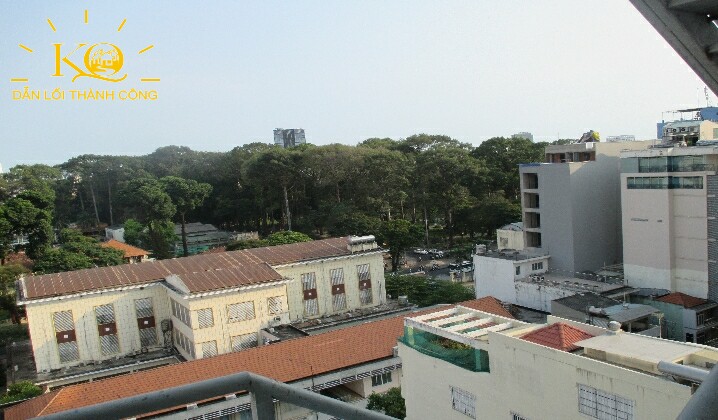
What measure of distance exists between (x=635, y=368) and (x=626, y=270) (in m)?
15.3

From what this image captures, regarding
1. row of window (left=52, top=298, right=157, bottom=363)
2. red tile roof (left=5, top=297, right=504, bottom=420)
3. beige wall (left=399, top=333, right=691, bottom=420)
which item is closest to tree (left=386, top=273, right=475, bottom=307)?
red tile roof (left=5, top=297, right=504, bottom=420)

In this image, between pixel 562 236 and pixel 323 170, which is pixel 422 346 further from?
pixel 323 170

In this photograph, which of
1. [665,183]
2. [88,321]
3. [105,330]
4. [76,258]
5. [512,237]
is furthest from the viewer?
[512,237]

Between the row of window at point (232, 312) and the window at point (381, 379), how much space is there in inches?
198

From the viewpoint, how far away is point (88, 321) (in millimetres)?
18453

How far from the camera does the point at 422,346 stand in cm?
992

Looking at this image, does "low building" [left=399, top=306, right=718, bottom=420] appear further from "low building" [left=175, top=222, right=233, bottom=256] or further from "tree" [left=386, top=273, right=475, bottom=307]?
"low building" [left=175, top=222, right=233, bottom=256]

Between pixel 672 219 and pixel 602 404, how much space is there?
14.5 m

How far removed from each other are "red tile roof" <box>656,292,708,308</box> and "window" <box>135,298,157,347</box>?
16.6 meters

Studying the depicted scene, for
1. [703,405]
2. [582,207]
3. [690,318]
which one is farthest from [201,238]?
[703,405]

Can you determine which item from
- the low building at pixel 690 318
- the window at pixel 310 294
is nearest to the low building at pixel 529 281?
the low building at pixel 690 318

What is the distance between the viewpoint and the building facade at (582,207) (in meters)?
23.3

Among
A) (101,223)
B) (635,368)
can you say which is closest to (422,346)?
(635,368)

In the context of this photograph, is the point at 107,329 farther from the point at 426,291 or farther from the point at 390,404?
the point at 426,291
